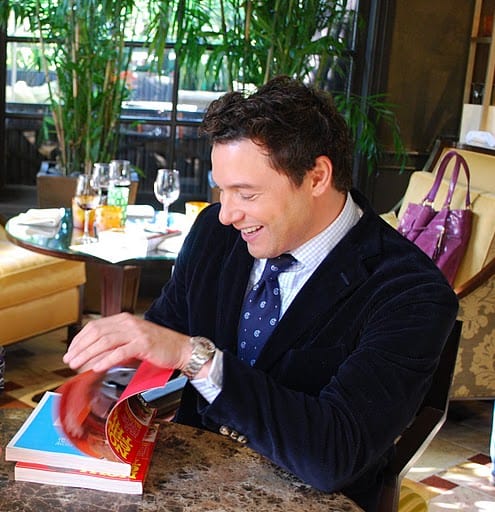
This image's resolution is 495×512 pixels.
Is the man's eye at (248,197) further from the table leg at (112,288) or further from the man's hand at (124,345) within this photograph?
the table leg at (112,288)

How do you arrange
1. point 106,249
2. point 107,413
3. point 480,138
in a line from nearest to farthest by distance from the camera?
point 107,413, point 106,249, point 480,138

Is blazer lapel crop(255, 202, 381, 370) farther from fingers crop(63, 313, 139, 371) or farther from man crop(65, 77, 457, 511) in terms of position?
fingers crop(63, 313, 139, 371)

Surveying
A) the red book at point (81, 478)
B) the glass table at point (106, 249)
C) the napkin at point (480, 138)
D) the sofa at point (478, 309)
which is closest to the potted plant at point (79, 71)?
the glass table at point (106, 249)

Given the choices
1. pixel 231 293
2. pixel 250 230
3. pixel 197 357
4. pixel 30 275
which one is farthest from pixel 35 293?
pixel 197 357

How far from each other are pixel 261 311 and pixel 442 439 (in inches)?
83.4

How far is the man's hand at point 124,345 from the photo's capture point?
4.60 ft

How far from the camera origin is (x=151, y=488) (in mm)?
1414

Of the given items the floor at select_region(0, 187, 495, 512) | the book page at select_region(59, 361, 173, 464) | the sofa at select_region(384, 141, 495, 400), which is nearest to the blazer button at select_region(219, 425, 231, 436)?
the book page at select_region(59, 361, 173, 464)

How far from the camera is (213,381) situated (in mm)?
1452

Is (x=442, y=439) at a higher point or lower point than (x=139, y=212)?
lower

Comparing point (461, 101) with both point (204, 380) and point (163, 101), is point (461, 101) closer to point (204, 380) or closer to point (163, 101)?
point (163, 101)

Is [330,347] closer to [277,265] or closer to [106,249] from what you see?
[277,265]

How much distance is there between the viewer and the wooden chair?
173 centimetres

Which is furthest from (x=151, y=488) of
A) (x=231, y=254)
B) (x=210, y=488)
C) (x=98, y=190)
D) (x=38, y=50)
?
(x=38, y=50)
